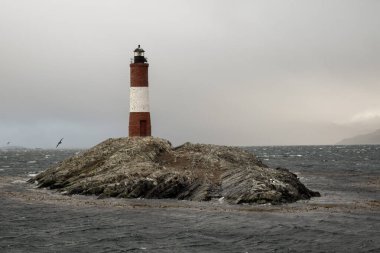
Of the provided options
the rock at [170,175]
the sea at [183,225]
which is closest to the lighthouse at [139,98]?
the rock at [170,175]

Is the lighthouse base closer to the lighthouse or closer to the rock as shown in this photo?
the lighthouse

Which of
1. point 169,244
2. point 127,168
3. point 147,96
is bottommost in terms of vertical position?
point 169,244

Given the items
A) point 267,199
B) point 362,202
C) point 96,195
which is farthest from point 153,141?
point 362,202

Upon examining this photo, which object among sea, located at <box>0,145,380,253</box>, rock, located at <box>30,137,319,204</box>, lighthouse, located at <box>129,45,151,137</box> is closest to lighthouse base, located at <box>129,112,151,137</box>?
lighthouse, located at <box>129,45,151,137</box>

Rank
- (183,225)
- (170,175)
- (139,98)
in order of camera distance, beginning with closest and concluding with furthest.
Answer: (183,225), (170,175), (139,98)

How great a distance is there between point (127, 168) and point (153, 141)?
7.03 meters

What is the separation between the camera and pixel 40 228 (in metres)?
21.6

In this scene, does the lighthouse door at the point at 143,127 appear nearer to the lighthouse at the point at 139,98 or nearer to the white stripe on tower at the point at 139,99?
the lighthouse at the point at 139,98

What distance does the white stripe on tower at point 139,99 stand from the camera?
150 ft

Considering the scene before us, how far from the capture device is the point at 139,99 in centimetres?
4584

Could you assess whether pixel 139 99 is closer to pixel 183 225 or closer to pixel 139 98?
pixel 139 98

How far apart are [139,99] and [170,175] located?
14272mm

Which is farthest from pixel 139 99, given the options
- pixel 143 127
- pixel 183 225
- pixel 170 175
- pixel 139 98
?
pixel 183 225

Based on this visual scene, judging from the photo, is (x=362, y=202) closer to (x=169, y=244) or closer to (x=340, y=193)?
Answer: (x=340, y=193)
